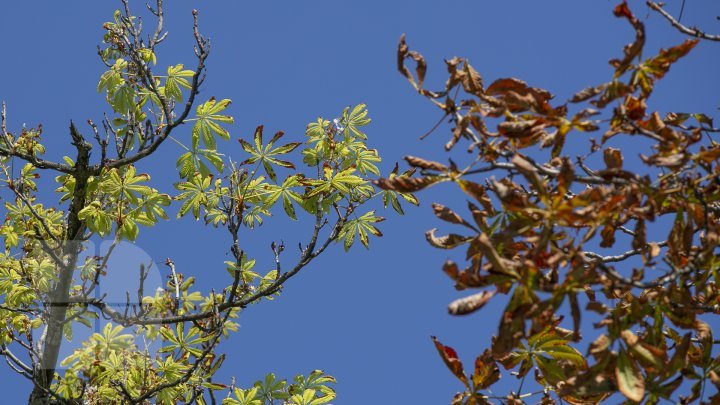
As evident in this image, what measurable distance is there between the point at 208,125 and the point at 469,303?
3541 millimetres

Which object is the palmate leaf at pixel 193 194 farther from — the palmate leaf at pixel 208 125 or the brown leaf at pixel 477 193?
the brown leaf at pixel 477 193

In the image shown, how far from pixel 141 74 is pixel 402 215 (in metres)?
2.37

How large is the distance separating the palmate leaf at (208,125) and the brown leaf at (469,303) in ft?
11.4

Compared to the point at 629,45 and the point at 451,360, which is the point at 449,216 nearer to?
the point at 451,360

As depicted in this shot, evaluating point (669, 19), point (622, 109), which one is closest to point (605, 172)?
point (622, 109)

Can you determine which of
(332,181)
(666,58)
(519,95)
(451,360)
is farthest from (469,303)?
(332,181)

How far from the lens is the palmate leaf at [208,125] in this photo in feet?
17.3

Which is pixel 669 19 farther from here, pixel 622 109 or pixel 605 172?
pixel 605 172

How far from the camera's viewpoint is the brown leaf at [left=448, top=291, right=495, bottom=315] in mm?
2088

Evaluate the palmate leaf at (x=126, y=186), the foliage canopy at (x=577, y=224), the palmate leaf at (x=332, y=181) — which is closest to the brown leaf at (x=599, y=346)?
the foliage canopy at (x=577, y=224)

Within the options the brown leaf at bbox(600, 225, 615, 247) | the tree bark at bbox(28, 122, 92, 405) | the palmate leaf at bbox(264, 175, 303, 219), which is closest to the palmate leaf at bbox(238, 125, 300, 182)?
the palmate leaf at bbox(264, 175, 303, 219)

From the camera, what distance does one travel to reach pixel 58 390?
5.95m

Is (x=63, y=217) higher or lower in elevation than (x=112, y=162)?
higher

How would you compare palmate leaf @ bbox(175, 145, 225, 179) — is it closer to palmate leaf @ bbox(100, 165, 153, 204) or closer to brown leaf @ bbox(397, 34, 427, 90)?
palmate leaf @ bbox(100, 165, 153, 204)
